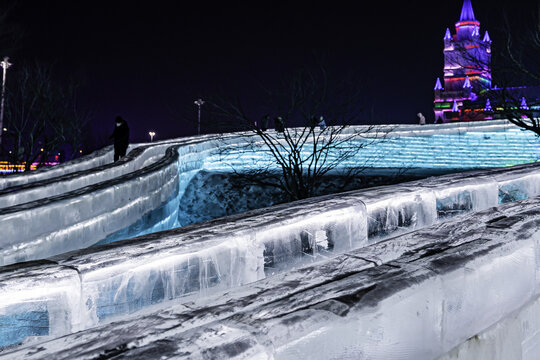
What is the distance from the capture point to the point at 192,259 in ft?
6.54

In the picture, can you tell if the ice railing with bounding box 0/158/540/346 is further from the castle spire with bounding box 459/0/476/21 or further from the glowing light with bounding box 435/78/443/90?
the castle spire with bounding box 459/0/476/21

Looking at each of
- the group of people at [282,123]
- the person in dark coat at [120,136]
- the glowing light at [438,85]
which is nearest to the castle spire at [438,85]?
the glowing light at [438,85]

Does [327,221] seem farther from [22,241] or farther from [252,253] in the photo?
[22,241]

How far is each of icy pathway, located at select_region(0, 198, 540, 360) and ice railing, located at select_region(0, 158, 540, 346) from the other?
0.43 m

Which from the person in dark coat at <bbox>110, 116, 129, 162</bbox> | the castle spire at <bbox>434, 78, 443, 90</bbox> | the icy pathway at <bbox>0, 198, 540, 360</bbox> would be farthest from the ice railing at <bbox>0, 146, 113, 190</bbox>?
the castle spire at <bbox>434, 78, 443, 90</bbox>

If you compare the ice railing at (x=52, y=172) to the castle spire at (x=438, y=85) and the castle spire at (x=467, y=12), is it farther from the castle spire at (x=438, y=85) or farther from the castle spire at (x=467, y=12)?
the castle spire at (x=467, y=12)

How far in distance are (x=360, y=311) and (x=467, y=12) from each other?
4454 inches

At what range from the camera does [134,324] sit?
1.24 metres

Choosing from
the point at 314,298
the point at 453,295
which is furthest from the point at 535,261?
the point at 314,298

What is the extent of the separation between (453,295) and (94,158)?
12742mm

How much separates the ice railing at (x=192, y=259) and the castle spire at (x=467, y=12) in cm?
11021

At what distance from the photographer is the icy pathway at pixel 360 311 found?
3.52 feet

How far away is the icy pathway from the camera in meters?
1.07

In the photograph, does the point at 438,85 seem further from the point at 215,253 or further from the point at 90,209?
the point at 215,253
